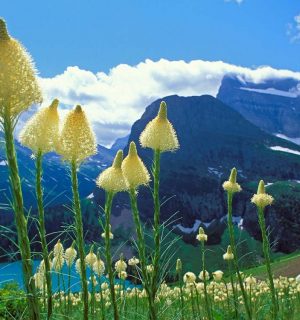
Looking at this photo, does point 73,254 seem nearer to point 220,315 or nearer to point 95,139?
point 220,315

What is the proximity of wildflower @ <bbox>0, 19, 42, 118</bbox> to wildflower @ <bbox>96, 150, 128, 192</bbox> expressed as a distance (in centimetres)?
211

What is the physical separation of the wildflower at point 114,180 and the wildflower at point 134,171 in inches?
8.3

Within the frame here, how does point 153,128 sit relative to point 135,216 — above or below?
above

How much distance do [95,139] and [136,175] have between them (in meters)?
1.25

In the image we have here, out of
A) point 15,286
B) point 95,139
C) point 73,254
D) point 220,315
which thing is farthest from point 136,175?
point 15,286

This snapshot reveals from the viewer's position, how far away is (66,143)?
4875 millimetres

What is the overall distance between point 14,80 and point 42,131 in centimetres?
127

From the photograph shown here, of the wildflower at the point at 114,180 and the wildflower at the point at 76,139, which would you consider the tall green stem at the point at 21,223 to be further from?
the wildflower at the point at 114,180

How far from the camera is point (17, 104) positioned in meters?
3.71

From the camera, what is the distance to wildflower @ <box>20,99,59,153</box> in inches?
191

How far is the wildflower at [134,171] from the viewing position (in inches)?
241

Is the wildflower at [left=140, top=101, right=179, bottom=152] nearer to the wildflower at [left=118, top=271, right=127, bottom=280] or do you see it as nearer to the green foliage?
the green foliage

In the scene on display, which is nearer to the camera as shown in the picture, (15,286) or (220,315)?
(220,315)

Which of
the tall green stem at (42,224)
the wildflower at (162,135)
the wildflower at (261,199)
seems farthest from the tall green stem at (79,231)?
the wildflower at (261,199)
